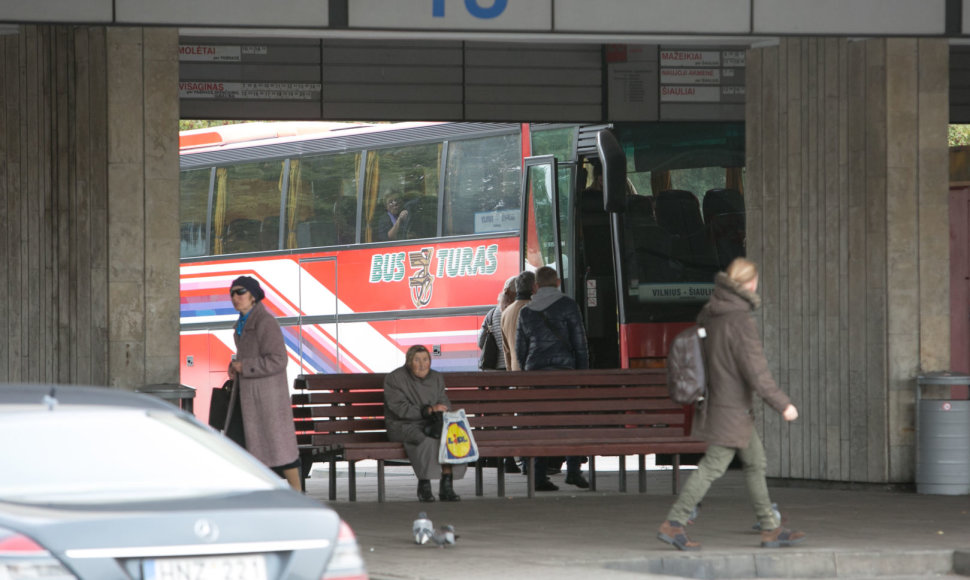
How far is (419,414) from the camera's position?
12477mm

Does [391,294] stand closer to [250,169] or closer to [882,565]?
[250,169]

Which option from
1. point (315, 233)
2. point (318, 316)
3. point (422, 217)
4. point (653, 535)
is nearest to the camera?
point (653, 535)

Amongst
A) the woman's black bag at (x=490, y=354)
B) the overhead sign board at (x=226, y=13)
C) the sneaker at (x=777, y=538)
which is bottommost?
the sneaker at (x=777, y=538)

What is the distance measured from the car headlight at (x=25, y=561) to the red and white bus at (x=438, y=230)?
12.7 meters

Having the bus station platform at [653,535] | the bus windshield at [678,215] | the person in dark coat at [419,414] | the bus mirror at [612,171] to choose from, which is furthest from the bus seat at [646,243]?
the person in dark coat at [419,414]

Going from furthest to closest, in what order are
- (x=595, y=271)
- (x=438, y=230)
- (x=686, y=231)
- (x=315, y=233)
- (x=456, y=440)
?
(x=315, y=233) → (x=438, y=230) → (x=595, y=271) → (x=686, y=231) → (x=456, y=440)

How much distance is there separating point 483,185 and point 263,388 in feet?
29.4

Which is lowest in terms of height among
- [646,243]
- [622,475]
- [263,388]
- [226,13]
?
[622,475]

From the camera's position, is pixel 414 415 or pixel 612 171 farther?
pixel 612 171

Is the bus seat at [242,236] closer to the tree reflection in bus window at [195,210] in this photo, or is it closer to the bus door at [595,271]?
the tree reflection in bus window at [195,210]

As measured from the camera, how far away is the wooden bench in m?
12.7

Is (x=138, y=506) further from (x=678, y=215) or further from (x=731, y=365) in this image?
(x=678, y=215)

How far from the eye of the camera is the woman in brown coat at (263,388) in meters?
10.9

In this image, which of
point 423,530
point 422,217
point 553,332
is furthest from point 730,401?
point 422,217
